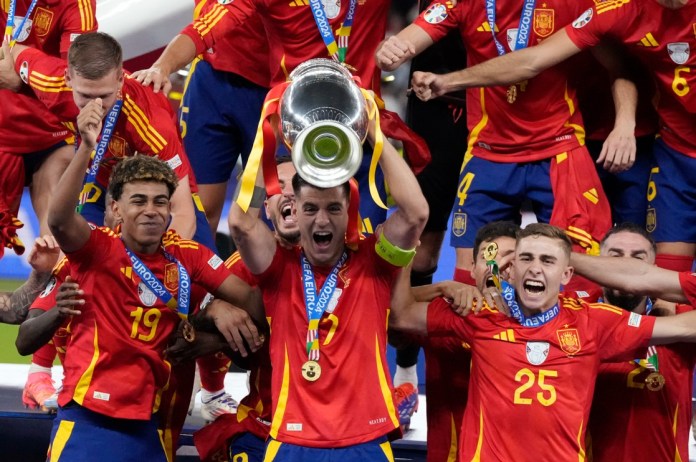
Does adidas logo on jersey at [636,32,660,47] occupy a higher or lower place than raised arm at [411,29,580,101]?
higher

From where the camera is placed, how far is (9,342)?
927 cm

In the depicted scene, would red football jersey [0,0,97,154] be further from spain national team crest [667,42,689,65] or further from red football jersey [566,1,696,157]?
spain national team crest [667,42,689,65]

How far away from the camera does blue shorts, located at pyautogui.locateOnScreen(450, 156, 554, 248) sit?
18.6 feet

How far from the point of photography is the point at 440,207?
6.43 m

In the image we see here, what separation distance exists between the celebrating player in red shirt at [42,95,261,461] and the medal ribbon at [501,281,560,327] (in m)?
1.01

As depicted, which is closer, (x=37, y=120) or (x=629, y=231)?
(x=629, y=231)

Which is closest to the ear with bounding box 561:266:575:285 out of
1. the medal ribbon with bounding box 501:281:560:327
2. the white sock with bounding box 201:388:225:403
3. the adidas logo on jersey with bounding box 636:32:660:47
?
the medal ribbon with bounding box 501:281:560:327

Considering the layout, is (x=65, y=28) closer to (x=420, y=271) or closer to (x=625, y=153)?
(x=420, y=271)

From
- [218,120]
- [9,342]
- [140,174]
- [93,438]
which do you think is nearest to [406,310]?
[140,174]

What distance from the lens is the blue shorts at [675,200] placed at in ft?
18.9

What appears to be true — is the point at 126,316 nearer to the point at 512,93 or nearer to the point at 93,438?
the point at 93,438

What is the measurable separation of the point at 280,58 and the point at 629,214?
1.85 metres

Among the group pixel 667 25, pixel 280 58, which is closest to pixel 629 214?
pixel 667 25

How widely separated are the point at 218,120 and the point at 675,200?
2.34m
